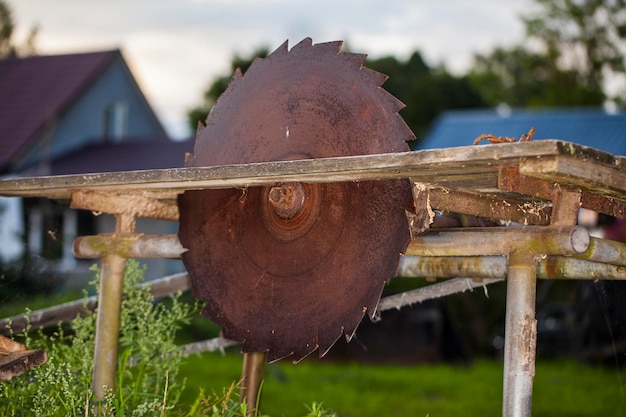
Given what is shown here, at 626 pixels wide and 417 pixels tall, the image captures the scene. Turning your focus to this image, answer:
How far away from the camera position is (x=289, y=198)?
14.6ft

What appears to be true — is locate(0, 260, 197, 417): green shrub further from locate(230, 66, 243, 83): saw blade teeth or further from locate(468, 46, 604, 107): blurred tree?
locate(468, 46, 604, 107): blurred tree

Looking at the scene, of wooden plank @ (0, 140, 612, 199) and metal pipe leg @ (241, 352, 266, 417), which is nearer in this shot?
wooden plank @ (0, 140, 612, 199)

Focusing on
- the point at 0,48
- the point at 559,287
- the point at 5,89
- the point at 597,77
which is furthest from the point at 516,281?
the point at 597,77

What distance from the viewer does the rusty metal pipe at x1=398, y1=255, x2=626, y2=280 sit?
4.48 m

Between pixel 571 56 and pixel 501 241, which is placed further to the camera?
pixel 571 56

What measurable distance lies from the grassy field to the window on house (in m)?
12.3

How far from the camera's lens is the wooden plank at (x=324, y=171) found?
3.44 meters

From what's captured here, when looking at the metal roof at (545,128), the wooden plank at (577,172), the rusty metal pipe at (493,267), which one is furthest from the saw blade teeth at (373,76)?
the metal roof at (545,128)

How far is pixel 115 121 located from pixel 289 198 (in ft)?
71.9

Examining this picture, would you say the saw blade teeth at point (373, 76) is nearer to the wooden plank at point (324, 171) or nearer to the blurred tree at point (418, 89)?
the wooden plank at point (324, 171)

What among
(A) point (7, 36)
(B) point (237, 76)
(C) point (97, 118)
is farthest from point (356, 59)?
(A) point (7, 36)

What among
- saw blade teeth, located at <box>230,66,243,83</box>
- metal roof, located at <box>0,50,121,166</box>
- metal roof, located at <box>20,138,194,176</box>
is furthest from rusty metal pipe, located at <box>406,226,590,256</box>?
metal roof, located at <box>0,50,121,166</box>

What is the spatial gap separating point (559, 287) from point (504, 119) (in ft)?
14.7

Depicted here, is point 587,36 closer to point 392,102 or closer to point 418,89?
point 418,89
